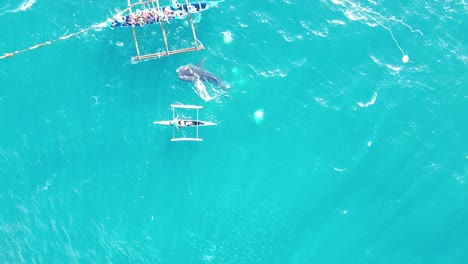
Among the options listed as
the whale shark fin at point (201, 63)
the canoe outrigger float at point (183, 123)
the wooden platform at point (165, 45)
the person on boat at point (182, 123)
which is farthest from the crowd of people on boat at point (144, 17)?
the person on boat at point (182, 123)

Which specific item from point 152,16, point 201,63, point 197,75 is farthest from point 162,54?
point 197,75

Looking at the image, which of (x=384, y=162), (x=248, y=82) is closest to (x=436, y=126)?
(x=384, y=162)

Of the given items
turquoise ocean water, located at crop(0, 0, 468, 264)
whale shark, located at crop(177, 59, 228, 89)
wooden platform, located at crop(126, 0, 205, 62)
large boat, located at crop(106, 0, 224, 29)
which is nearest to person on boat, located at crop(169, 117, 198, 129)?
turquoise ocean water, located at crop(0, 0, 468, 264)

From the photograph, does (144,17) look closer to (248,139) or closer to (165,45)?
(165,45)

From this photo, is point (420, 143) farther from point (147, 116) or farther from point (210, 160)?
point (147, 116)

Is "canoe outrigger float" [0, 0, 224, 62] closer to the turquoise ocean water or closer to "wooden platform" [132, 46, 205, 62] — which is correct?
"wooden platform" [132, 46, 205, 62]

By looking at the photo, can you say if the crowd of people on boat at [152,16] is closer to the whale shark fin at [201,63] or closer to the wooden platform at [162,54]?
the wooden platform at [162,54]
